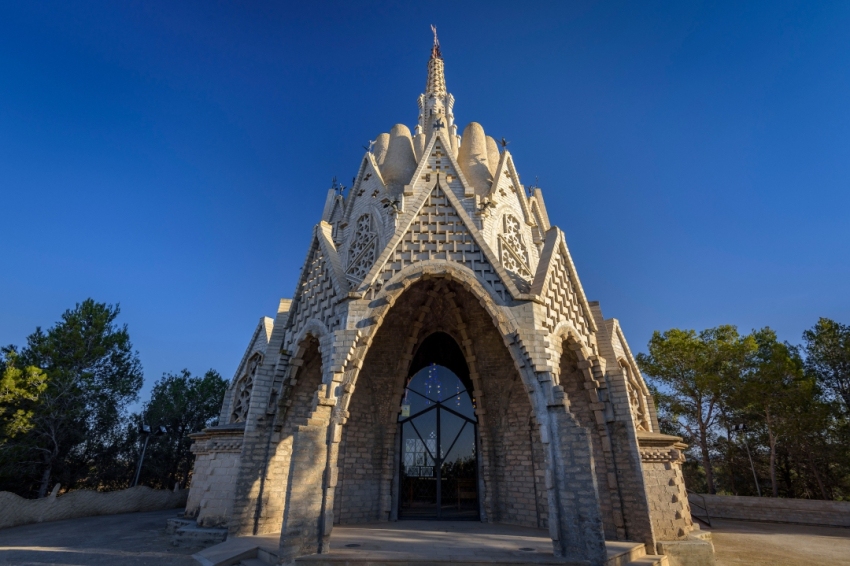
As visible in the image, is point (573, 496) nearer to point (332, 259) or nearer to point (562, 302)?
point (562, 302)

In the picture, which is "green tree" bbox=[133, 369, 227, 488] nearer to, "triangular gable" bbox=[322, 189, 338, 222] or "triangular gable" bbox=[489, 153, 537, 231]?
"triangular gable" bbox=[322, 189, 338, 222]

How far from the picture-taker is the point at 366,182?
734 inches

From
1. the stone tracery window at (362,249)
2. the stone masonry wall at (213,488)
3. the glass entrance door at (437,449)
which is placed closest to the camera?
the stone masonry wall at (213,488)

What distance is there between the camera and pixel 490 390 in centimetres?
1573

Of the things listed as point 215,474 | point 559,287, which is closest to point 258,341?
point 215,474

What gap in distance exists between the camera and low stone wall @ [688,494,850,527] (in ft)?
63.8

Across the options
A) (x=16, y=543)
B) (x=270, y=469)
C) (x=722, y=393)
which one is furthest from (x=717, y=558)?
(x=16, y=543)

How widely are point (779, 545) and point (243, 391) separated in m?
20.0

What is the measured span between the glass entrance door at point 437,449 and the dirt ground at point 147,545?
7.10m

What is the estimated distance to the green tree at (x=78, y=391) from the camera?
2305 cm

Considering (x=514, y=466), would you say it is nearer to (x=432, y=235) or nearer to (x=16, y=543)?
(x=432, y=235)

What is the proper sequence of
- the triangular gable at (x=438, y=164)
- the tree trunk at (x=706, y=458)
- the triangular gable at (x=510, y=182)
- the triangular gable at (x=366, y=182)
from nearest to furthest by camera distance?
1. the triangular gable at (x=438, y=164)
2. the triangular gable at (x=366, y=182)
3. the triangular gable at (x=510, y=182)
4. the tree trunk at (x=706, y=458)

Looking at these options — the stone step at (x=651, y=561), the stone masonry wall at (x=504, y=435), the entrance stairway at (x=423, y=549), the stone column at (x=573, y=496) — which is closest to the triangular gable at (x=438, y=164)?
the stone masonry wall at (x=504, y=435)

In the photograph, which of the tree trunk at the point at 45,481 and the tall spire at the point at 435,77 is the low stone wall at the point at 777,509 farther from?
the tree trunk at the point at 45,481
